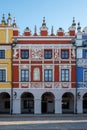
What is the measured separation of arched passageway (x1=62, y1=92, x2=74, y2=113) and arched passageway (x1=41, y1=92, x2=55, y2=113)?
1563mm

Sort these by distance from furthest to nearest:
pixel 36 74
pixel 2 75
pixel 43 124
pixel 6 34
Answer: pixel 6 34 → pixel 36 74 → pixel 2 75 → pixel 43 124

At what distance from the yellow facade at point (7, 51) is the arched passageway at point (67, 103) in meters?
8.35

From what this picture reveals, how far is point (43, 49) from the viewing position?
4888cm

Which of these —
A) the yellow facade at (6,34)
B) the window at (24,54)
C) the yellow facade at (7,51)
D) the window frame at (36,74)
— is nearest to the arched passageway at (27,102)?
the window frame at (36,74)

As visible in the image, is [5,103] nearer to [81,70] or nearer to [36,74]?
[36,74]

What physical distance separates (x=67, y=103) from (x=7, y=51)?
37.0ft

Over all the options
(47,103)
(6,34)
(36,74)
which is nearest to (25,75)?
(36,74)

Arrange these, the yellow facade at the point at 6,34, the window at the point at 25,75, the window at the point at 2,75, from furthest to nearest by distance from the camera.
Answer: the yellow facade at the point at 6,34, the window at the point at 25,75, the window at the point at 2,75

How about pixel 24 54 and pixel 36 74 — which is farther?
pixel 24 54

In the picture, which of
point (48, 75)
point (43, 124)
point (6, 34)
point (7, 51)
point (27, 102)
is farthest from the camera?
point (27, 102)

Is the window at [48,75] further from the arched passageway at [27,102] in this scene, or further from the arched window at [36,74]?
the arched passageway at [27,102]

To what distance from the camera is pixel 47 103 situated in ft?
169

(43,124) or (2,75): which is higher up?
(2,75)

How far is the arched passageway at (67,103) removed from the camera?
5134 cm
